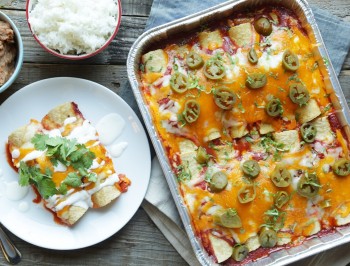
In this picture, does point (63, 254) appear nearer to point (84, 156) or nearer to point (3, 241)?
point (3, 241)

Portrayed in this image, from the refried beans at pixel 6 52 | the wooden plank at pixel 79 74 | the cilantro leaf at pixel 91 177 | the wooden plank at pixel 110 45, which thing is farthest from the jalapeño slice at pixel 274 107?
the refried beans at pixel 6 52

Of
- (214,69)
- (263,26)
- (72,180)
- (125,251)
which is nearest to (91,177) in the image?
(72,180)

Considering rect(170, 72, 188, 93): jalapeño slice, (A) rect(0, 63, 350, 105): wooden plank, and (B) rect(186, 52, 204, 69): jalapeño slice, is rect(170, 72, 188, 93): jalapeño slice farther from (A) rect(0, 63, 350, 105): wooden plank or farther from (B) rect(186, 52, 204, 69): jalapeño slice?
(A) rect(0, 63, 350, 105): wooden plank

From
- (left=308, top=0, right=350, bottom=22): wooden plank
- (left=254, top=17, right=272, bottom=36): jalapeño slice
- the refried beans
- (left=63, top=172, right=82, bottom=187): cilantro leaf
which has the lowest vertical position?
(left=63, top=172, right=82, bottom=187): cilantro leaf

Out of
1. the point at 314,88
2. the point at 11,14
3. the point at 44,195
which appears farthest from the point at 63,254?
the point at 314,88

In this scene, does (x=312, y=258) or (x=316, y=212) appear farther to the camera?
(x=312, y=258)

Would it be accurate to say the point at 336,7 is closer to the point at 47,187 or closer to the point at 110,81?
the point at 110,81

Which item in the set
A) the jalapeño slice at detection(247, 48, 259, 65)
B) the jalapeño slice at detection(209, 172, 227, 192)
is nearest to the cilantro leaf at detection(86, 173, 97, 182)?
the jalapeño slice at detection(209, 172, 227, 192)
